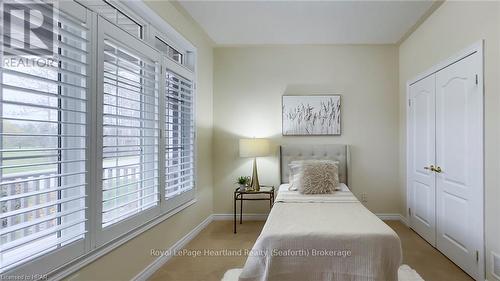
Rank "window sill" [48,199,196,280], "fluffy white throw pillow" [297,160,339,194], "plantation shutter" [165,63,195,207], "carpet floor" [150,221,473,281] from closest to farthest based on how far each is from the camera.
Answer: "window sill" [48,199,196,280] < "carpet floor" [150,221,473,281] < "plantation shutter" [165,63,195,207] < "fluffy white throw pillow" [297,160,339,194]

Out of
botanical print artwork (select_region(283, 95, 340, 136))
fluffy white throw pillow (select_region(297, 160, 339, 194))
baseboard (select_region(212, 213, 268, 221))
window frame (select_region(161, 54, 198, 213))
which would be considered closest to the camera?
window frame (select_region(161, 54, 198, 213))

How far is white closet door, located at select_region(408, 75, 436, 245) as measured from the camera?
317 cm

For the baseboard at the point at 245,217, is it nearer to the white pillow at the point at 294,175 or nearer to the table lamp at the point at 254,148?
the table lamp at the point at 254,148

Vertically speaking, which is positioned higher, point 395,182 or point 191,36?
point 191,36

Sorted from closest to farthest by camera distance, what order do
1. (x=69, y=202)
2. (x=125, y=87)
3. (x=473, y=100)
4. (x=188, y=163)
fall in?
(x=69, y=202), (x=125, y=87), (x=473, y=100), (x=188, y=163)

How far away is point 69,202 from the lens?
1.68 m

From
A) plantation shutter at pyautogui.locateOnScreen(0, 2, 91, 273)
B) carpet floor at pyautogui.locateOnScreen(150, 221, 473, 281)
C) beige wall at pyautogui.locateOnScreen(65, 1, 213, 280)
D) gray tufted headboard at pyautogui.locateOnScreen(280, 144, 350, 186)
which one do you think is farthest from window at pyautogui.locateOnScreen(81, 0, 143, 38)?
gray tufted headboard at pyautogui.locateOnScreen(280, 144, 350, 186)

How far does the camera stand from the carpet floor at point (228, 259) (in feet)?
8.26

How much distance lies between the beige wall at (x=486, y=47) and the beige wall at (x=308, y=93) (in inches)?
35.8

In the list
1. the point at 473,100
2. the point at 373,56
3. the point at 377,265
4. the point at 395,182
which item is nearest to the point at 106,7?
the point at 377,265

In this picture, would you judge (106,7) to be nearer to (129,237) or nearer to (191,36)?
(191,36)

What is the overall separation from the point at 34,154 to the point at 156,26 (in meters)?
1.85

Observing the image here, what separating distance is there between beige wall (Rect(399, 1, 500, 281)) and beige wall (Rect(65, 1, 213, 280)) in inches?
116

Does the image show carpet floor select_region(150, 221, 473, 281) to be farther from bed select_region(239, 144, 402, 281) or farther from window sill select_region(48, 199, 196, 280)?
bed select_region(239, 144, 402, 281)
